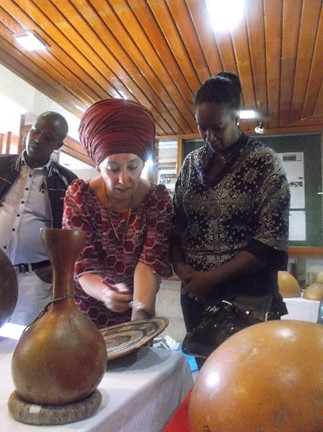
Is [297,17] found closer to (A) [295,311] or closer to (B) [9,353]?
(A) [295,311]

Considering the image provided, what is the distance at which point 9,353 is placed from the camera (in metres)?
1.03

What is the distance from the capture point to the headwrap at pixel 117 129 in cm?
116

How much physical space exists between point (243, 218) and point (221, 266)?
164mm

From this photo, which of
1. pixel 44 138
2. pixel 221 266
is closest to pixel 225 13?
pixel 44 138

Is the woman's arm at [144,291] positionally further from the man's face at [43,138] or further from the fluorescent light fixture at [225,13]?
the fluorescent light fixture at [225,13]

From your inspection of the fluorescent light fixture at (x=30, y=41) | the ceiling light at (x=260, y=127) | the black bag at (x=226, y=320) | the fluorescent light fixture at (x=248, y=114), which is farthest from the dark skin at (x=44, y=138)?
the ceiling light at (x=260, y=127)

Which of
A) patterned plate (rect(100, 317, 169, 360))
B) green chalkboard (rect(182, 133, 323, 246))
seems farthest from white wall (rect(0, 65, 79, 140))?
patterned plate (rect(100, 317, 169, 360))

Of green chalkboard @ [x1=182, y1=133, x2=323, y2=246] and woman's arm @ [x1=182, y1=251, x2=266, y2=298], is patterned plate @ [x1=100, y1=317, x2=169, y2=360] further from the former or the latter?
green chalkboard @ [x1=182, y1=133, x2=323, y2=246]

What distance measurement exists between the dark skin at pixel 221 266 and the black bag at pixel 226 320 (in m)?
0.15

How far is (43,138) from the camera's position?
7.07 ft

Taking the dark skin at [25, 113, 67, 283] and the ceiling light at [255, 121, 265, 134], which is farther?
the ceiling light at [255, 121, 265, 134]

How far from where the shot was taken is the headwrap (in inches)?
45.5

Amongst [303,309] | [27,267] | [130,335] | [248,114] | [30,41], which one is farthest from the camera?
[248,114]

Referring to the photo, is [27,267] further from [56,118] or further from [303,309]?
[303,309]
